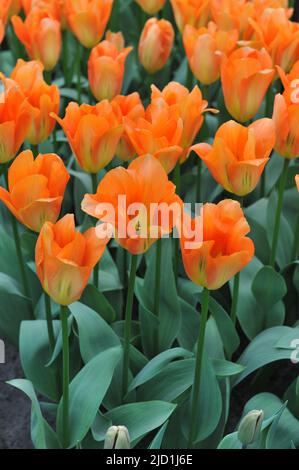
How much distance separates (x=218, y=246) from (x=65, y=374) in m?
0.27

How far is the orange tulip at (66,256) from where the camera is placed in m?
0.85

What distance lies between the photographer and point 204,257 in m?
0.86

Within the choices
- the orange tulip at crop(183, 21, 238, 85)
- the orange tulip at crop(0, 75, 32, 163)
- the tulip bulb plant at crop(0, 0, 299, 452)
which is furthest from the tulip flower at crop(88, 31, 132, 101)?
the orange tulip at crop(0, 75, 32, 163)

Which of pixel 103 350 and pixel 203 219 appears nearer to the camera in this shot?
pixel 203 219

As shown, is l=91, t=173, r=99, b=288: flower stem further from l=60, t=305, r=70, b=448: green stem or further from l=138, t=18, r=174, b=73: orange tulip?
l=138, t=18, r=174, b=73: orange tulip

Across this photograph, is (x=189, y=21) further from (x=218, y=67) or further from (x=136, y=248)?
(x=136, y=248)

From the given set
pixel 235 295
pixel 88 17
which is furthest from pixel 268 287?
pixel 88 17

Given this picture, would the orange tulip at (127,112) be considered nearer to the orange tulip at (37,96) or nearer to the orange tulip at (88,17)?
the orange tulip at (37,96)

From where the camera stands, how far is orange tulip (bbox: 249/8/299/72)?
136 cm

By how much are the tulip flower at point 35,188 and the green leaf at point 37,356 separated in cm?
26
